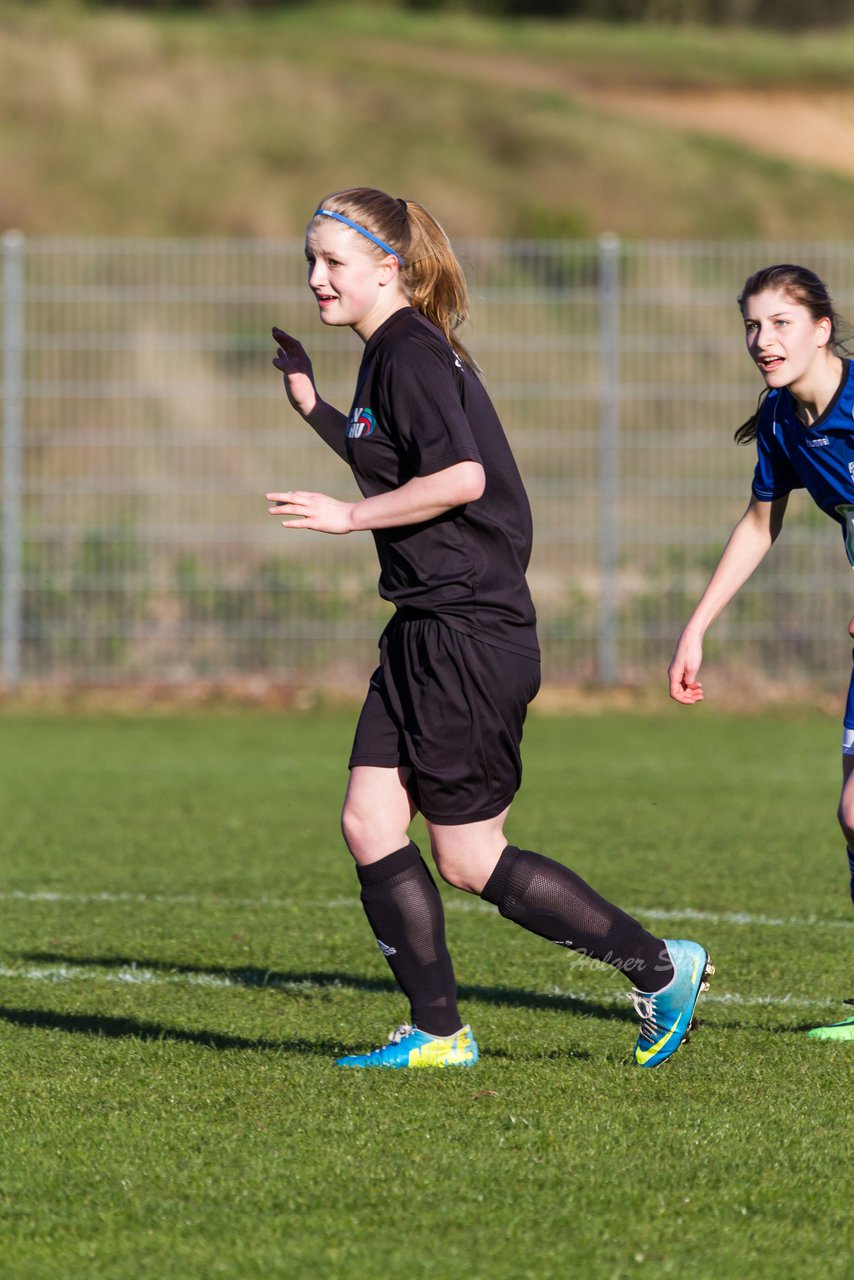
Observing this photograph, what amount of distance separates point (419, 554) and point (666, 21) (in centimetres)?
5009

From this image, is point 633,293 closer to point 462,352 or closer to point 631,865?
point 631,865

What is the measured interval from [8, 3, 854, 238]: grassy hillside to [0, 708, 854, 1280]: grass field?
20925 millimetres

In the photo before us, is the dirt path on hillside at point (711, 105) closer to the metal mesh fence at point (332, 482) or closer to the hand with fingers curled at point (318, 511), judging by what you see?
the metal mesh fence at point (332, 482)

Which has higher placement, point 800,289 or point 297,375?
point 800,289

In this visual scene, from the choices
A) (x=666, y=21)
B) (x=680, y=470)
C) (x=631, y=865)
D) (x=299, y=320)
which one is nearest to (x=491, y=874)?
(x=631, y=865)

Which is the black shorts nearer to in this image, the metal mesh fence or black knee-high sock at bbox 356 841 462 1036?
black knee-high sock at bbox 356 841 462 1036

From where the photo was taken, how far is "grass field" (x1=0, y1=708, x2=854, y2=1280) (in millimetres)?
3047

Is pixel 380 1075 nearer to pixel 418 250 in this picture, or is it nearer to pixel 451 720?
pixel 451 720

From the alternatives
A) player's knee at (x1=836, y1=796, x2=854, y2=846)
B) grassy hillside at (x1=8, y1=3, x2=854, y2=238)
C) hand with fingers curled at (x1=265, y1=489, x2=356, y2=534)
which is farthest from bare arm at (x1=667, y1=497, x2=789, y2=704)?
grassy hillside at (x1=8, y1=3, x2=854, y2=238)

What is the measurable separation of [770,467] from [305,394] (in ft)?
3.79

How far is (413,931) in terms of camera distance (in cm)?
416

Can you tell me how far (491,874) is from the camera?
4062 mm

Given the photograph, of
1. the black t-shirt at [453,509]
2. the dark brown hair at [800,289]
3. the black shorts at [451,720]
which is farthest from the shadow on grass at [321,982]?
the dark brown hair at [800,289]

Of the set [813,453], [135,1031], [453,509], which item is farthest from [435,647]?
[135,1031]
